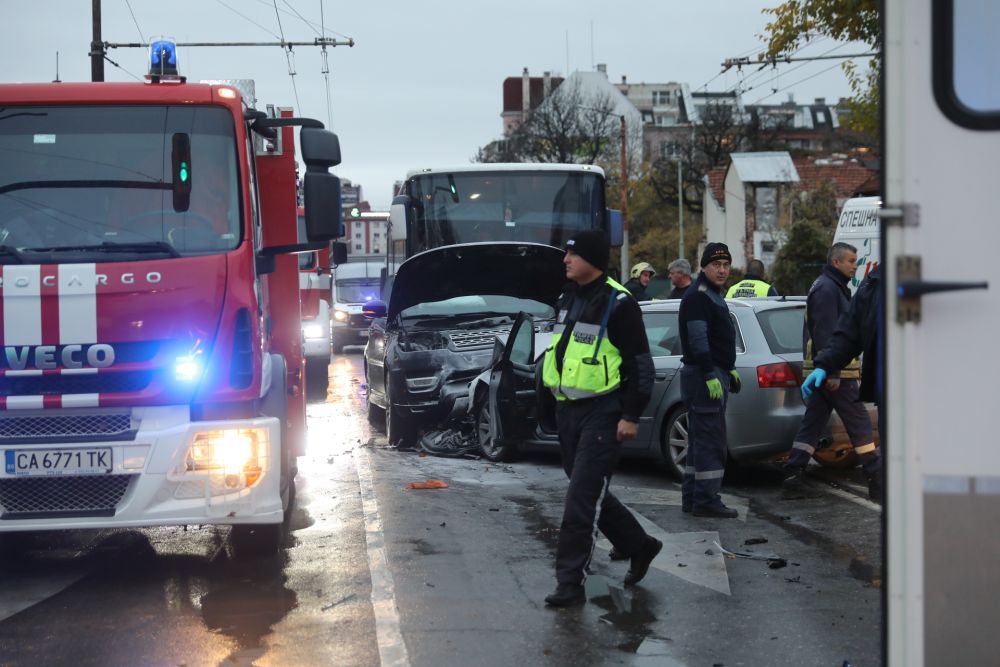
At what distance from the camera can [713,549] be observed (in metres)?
7.87

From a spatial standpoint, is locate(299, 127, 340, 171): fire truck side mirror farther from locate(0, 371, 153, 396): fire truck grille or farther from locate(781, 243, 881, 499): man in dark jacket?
locate(781, 243, 881, 499): man in dark jacket

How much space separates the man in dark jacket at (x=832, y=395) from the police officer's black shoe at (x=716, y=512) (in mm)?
1095

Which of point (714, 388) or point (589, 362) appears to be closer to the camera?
point (589, 362)

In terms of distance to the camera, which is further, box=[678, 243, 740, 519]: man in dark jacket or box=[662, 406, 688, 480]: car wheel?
box=[662, 406, 688, 480]: car wheel

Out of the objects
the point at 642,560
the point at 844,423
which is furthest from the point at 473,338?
the point at 642,560

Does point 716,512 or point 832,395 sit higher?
point 832,395

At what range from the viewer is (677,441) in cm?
1069

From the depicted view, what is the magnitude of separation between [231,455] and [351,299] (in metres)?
27.8

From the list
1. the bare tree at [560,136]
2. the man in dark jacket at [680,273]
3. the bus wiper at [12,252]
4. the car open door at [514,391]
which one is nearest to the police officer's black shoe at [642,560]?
the bus wiper at [12,252]

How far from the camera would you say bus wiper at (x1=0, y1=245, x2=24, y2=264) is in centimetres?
652

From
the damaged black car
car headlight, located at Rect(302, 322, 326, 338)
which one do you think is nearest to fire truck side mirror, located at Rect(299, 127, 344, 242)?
the damaged black car

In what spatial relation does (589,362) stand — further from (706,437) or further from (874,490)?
(874,490)

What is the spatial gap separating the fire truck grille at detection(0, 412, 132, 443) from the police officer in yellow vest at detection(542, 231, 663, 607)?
7.32ft

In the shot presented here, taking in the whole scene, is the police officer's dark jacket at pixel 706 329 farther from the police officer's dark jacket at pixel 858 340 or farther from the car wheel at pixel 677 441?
the car wheel at pixel 677 441
